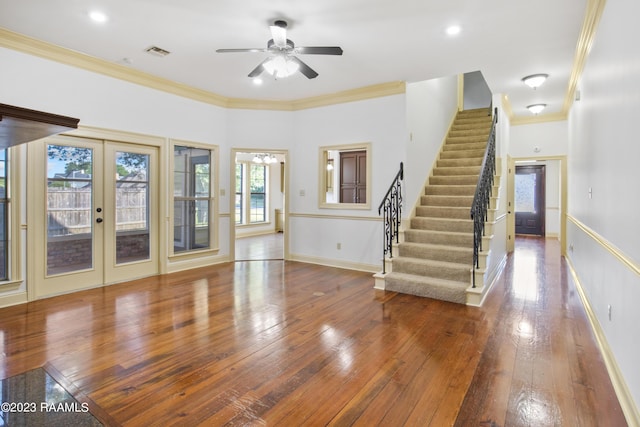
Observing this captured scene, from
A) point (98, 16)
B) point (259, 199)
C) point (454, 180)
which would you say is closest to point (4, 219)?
point (98, 16)

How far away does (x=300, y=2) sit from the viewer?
320 centimetres

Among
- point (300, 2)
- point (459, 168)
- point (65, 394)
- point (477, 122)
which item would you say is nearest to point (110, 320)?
point (65, 394)

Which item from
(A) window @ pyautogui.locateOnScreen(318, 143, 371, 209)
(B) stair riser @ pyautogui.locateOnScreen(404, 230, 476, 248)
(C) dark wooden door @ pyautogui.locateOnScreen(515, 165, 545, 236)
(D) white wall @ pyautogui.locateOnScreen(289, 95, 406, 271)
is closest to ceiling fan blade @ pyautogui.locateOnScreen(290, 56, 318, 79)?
(D) white wall @ pyautogui.locateOnScreen(289, 95, 406, 271)

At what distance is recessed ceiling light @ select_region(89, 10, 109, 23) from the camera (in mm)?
3395

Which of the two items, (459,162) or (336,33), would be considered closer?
(336,33)

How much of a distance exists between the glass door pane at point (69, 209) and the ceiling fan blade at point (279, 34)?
2978 millimetres

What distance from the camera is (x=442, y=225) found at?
5277 mm

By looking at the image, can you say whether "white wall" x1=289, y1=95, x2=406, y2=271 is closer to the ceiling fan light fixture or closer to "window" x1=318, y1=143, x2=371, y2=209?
"window" x1=318, y1=143, x2=371, y2=209

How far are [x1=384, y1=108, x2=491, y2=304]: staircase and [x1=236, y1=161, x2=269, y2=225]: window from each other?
5973mm

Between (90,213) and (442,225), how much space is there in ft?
16.2

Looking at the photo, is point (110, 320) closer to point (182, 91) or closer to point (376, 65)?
point (182, 91)

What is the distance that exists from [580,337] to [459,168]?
3.78 m

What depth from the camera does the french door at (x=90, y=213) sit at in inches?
164

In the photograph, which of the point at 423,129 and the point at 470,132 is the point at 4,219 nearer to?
the point at 423,129
